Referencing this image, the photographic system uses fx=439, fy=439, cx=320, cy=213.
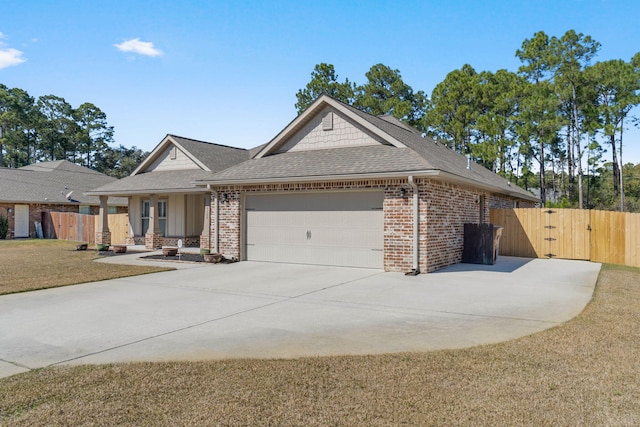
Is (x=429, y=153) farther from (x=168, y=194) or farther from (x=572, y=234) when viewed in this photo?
(x=168, y=194)

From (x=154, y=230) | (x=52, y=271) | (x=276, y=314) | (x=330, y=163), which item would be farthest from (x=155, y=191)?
(x=276, y=314)

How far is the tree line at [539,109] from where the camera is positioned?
3647cm

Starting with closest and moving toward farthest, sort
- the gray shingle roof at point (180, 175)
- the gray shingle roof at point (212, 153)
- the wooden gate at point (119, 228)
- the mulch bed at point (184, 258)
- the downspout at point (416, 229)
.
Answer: the downspout at point (416, 229) < the mulch bed at point (184, 258) < the gray shingle roof at point (180, 175) < the gray shingle roof at point (212, 153) < the wooden gate at point (119, 228)

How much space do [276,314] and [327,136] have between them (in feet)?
31.8

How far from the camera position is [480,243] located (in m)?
14.6

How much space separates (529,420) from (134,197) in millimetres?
22947

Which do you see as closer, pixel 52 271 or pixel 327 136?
pixel 52 271

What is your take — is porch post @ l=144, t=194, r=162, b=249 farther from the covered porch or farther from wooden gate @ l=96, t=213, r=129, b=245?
wooden gate @ l=96, t=213, r=129, b=245

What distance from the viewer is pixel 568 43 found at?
1487 inches

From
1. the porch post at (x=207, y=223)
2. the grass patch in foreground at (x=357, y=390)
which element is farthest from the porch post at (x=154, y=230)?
the grass patch in foreground at (x=357, y=390)

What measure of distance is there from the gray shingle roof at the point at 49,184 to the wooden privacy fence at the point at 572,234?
27274 mm

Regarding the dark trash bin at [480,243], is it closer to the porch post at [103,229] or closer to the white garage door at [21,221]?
the porch post at [103,229]

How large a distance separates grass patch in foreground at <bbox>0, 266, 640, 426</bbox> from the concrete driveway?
1.78 feet

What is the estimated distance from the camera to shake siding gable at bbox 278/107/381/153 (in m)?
15.6
